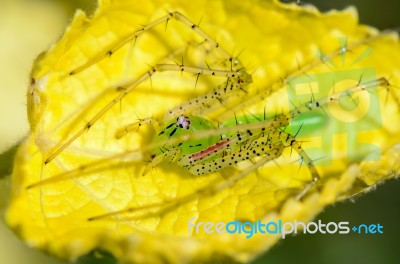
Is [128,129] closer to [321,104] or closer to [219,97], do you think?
[219,97]

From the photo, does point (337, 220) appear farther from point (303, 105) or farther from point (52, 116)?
point (52, 116)

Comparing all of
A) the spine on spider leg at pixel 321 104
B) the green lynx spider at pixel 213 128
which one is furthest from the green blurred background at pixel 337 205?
the green lynx spider at pixel 213 128

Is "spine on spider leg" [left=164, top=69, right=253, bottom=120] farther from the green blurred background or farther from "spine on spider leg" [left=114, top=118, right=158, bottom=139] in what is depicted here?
the green blurred background

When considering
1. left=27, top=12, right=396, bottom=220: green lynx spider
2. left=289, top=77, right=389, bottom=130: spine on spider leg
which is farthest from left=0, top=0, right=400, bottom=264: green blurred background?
left=27, top=12, right=396, bottom=220: green lynx spider

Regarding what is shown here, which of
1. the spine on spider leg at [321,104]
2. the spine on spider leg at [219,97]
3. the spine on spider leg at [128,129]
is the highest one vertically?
the spine on spider leg at [128,129]

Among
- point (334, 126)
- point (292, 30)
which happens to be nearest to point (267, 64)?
point (292, 30)

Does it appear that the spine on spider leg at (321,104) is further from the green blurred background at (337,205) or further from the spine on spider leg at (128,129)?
the spine on spider leg at (128,129)
